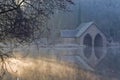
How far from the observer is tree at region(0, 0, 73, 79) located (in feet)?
7.75

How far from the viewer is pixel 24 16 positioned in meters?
2.41

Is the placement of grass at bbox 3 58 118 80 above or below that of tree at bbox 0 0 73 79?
below

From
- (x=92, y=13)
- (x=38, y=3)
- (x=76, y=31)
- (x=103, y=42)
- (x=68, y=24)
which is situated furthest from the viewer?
(x=92, y=13)

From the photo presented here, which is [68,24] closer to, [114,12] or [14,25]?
[114,12]

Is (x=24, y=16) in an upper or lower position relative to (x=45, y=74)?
upper

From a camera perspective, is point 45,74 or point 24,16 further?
point 45,74

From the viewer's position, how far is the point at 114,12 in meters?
47.2

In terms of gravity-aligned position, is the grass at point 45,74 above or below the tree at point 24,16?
below

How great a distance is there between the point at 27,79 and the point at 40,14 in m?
6.62

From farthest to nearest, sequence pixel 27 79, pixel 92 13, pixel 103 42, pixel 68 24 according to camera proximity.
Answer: pixel 92 13 < pixel 68 24 < pixel 103 42 < pixel 27 79

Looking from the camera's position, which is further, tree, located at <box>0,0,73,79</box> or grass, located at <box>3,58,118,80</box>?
grass, located at <box>3,58,118,80</box>

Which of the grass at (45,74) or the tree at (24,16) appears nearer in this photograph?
the tree at (24,16)

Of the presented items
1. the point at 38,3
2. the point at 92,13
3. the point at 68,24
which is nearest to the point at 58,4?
the point at 38,3

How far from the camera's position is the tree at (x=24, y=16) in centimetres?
236
